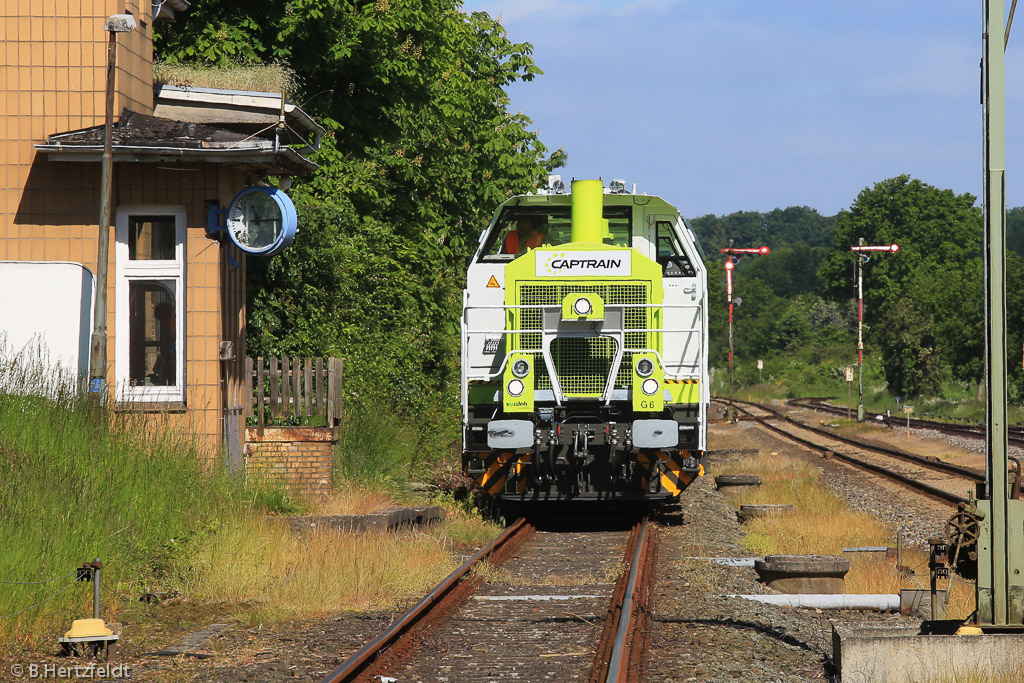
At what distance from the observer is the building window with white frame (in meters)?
12.8

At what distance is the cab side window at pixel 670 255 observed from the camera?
567 inches

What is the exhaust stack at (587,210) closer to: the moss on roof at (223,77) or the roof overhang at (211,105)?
the roof overhang at (211,105)

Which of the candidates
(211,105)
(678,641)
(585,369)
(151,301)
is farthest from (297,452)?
(678,641)

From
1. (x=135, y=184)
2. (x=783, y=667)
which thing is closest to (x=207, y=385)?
(x=135, y=184)

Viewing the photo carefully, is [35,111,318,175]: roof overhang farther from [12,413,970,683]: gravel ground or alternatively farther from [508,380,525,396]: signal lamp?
[12,413,970,683]: gravel ground

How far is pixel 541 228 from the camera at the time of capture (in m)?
15.3

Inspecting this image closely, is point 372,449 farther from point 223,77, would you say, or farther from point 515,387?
point 223,77

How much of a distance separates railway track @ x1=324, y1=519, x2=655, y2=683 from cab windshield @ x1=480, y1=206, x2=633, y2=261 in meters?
4.16

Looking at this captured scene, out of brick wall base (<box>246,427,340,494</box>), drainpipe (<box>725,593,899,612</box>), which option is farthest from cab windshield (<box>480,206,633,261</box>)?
drainpipe (<box>725,593,899,612</box>)

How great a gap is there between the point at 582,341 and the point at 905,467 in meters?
15.4

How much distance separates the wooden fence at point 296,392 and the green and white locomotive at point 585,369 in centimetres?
161

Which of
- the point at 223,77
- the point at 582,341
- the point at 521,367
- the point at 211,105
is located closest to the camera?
the point at 521,367

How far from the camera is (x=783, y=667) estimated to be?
Answer: 7375 mm

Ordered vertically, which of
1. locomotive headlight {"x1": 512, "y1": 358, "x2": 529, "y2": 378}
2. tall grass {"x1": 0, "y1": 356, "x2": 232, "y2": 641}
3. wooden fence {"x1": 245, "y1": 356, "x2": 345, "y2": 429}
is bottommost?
tall grass {"x1": 0, "y1": 356, "x2": 232, "y2": 641}
